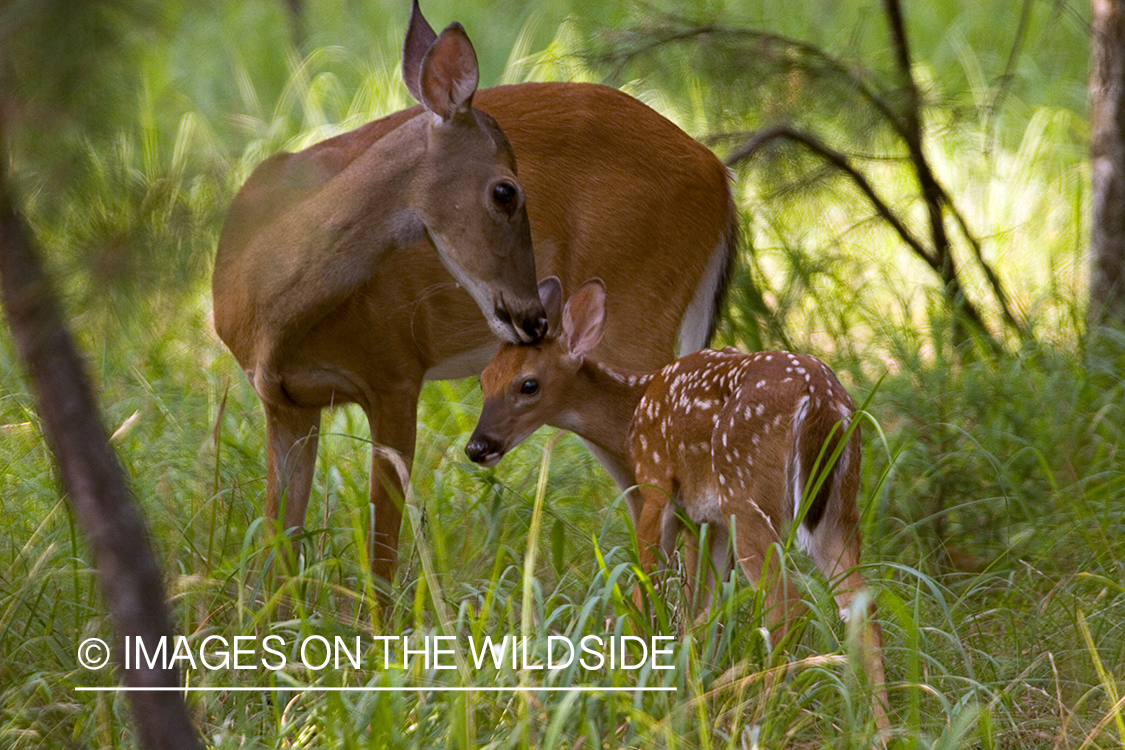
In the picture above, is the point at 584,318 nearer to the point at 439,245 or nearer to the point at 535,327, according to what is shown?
the point at 535,327

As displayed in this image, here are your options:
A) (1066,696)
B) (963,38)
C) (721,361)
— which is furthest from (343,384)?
(963,38)

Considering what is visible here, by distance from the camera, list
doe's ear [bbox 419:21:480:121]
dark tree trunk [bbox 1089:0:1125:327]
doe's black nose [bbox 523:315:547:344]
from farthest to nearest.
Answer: dark tree trunk [bbox 1089:0:1125:327], doe's black nose [bbox 523:315:547:344], doe's ear [bbox 419:21:480:121]

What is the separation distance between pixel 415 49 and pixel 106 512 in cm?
186

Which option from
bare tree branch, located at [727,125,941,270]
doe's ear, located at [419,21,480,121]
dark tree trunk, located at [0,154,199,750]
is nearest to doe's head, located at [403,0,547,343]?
doe's ear, located at [419,21,480,121]

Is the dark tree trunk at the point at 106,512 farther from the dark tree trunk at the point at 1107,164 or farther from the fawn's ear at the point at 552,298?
the dark tree trunk at the point at 1107,164

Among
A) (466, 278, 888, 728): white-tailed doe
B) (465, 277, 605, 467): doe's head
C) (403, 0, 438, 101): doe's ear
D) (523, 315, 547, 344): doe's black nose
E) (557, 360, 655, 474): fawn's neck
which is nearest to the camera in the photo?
(466, 278, 888, 728): white-tailed doe

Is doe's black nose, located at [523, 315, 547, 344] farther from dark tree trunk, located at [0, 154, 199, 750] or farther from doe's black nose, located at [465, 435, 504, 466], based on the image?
dark tree trunk, located at [0, 154, 199, 750]

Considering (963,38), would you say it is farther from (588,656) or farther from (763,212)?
(588,656)

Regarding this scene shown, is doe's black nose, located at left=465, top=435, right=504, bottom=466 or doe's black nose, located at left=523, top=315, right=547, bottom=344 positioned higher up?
doe's black nose, located at left=523, top=315, right=547, bottom=344

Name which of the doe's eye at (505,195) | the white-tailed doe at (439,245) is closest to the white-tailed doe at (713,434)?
the white-tailed doe at (439,245)

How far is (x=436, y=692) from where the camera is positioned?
2578 mm

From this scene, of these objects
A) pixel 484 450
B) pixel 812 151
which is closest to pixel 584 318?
pixel 484 450

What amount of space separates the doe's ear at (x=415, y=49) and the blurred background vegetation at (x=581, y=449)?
416 mm

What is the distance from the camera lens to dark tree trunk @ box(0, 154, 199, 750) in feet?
6.95
